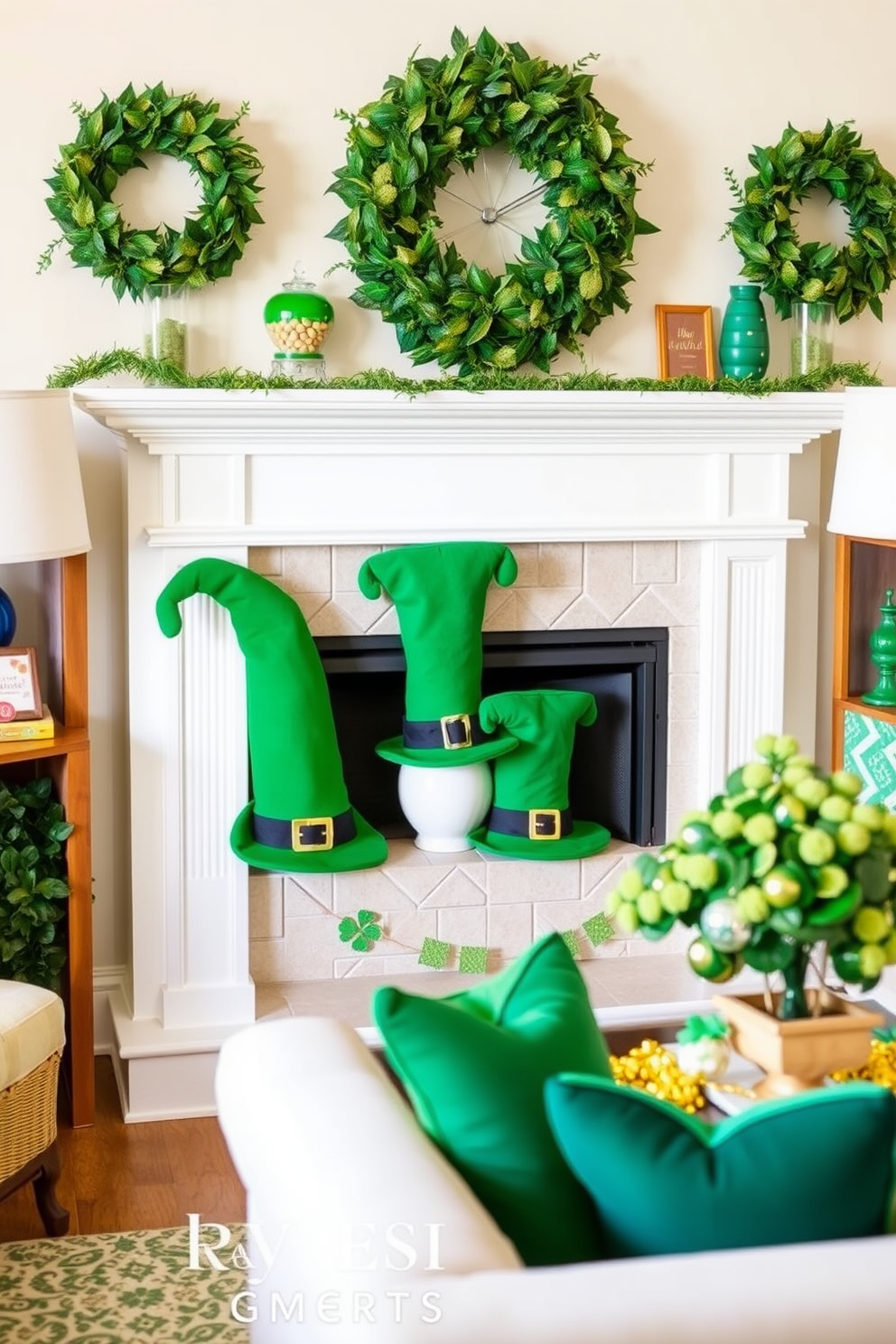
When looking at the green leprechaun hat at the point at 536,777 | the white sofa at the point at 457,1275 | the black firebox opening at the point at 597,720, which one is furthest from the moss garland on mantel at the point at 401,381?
the white sofa at the point at 457,1275

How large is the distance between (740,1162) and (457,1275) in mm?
285

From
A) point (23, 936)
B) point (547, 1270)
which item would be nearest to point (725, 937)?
point (547, 1270)

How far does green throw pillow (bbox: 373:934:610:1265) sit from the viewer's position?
145 cm

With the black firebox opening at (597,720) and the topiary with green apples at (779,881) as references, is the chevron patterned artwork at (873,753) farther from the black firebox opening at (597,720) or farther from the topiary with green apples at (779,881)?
the topiary with green apples at (779,881)

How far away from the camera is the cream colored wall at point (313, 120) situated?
10.9 ft

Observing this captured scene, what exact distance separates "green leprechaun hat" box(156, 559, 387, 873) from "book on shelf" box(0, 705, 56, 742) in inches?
11.9

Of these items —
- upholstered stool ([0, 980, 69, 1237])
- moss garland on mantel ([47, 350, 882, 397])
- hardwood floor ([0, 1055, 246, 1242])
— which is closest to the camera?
upholstered stool ([0, 980, 69, 1237])

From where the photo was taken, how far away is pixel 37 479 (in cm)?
298

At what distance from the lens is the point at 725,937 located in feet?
5.32

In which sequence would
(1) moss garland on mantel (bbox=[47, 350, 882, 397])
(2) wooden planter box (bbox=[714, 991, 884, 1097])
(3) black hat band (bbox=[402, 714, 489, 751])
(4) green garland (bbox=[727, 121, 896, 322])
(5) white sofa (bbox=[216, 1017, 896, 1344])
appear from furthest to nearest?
(4) green garland (bbox=[727, 121, 896, 322]), (3) black hat band (bbox=[402, 714, 489, 751]), (1) moss garland on mantel (bbox=[47, 350, 882, 397]), (2) wooden planter box (bbox=[714, 991, 884, 1097]), (5) white sofa (bbox=[216, 1017, 896, 1344])

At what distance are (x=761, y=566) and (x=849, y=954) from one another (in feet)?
6.80

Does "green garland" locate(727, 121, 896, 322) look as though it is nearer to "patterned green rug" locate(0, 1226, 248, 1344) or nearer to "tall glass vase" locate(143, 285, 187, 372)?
"tall glass vase" locate(143, 285, 187, 372)

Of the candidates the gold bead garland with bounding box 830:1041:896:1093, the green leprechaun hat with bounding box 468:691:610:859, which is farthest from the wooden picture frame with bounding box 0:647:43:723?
the gold bead garland with bounding box 830:1041:896:1093

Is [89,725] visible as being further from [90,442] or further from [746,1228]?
[746,1228]
